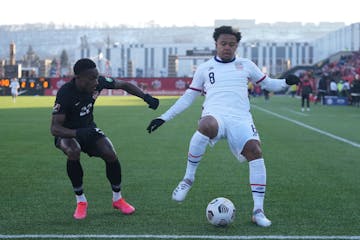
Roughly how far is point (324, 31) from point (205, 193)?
136859 millimetres

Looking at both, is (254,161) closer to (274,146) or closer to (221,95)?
(221,95)

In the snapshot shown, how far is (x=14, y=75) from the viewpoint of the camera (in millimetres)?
78125

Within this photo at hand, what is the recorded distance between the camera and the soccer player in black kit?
23.5 ft

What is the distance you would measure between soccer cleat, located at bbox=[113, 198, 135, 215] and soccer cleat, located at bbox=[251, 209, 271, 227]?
135 cm

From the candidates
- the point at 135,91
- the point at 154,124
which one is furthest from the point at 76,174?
the point at 135,91

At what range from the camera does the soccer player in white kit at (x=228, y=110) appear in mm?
7125

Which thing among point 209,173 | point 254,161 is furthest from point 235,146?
point 209,173

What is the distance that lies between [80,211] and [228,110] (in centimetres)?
183

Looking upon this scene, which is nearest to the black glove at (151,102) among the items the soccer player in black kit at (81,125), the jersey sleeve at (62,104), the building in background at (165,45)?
the soccer player in black kit at (81,125)

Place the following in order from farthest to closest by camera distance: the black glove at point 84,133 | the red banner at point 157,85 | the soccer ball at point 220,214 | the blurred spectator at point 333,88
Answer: the red banner at point 157,85 → the blurred spectator at point 333,88 → the black glove at point 84,133 → the soccer ball at point 220,214

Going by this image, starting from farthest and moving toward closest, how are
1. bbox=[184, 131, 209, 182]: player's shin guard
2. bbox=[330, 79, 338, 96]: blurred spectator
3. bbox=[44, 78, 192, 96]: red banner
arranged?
bbox=[44, 78, 192, 96]: red banner
bbox=[330, 79, 338, 96]: blurred spectator
bbox=[184, 131, 209, 182]: player's shin guard

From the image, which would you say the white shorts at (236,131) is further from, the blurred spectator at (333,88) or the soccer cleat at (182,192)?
the blurred spectator at (333,88)

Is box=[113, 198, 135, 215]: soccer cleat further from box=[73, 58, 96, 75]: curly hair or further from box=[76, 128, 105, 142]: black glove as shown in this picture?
box=[73, 58, 96, 75]: curly hair

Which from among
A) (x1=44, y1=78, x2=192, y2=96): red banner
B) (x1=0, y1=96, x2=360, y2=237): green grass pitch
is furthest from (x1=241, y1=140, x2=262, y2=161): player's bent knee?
(x1=44, y1=78, x2=192, y2=96): red banner
